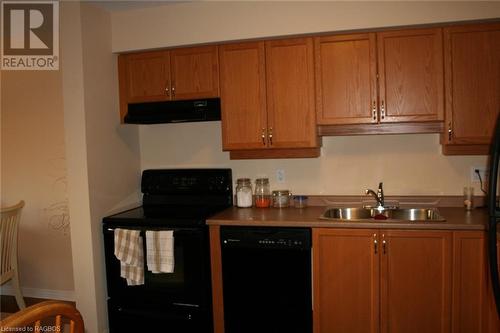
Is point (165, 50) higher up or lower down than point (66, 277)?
higher up

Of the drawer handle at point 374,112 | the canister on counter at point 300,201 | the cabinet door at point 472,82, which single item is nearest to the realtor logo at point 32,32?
the canister on counter at point 300,201

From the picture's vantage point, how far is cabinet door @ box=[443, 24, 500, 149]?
8.06ft

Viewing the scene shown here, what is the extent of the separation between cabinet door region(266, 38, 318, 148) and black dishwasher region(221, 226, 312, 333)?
2.18 feet

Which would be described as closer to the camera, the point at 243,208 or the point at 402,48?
the point at 402,48

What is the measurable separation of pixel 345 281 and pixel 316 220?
41 cm

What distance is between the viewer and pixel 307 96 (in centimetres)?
271

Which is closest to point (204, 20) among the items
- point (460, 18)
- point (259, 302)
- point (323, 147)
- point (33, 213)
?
point (323, 147)

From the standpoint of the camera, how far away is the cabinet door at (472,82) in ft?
8.06

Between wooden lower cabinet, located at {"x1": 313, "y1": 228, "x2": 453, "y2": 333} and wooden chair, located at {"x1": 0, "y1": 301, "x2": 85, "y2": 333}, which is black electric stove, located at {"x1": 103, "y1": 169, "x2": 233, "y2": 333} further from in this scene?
wooden chair, located at {"x1": 0, "y1": 301, "x2": 85, "y2": 333}

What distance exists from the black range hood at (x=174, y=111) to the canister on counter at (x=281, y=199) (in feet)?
2.40

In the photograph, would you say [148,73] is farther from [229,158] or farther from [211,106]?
[229,158]

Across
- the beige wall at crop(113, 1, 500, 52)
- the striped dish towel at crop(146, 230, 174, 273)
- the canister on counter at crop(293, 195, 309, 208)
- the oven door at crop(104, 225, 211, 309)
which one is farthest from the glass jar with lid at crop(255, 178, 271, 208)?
the beige wall at crop(113, 1, 500, 52)

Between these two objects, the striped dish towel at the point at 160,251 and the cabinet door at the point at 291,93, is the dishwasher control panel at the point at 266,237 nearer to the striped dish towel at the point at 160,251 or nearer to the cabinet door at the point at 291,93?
the striped dish towel at the point at 160,251

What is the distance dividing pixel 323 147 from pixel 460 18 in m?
1.20
